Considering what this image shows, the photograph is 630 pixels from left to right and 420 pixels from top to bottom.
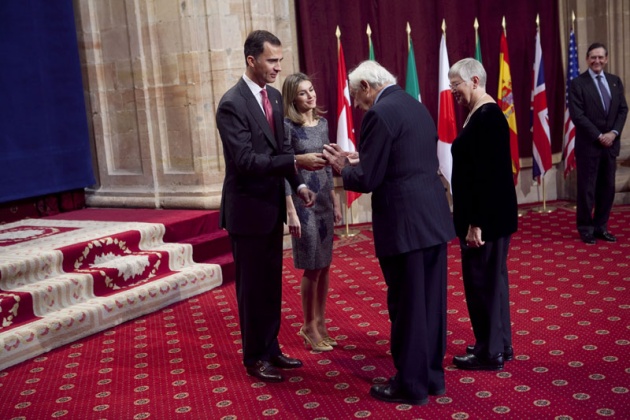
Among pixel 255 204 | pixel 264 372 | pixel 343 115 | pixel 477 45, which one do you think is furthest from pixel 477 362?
pixel 477 45

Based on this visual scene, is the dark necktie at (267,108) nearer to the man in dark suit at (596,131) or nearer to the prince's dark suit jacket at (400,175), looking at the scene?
the prince's dark suit jacket at (400,175)

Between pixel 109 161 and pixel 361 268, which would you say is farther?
pixel 109 161

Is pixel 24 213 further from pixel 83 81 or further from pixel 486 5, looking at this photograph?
pixel 486 5

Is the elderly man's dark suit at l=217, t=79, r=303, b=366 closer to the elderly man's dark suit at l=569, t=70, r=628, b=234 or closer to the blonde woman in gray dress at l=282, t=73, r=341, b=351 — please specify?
the blonde woman in gray dress at l=282, t=73, r=341, b=351

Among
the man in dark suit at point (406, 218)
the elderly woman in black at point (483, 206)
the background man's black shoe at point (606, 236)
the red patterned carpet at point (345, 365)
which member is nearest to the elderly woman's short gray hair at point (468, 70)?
the elderly woman in black at point (483, 206)

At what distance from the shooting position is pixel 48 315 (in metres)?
5.06

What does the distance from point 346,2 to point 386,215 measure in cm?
546

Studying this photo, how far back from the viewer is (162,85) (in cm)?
757

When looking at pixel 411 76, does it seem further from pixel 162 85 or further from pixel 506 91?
pixel 162 85

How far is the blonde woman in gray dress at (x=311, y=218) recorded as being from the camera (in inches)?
172

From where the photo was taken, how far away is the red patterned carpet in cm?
353

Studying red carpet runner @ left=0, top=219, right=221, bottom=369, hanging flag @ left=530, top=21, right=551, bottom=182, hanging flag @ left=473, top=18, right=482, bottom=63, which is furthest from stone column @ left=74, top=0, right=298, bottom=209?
hanging flag @ left=530, top=21, right=551, bottom=182

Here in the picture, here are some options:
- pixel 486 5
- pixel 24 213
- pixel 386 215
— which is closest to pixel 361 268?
pixel 386 215

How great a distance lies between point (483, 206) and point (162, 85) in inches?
186
